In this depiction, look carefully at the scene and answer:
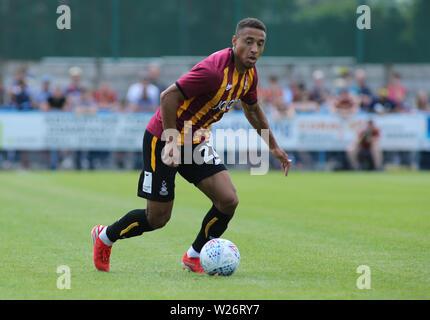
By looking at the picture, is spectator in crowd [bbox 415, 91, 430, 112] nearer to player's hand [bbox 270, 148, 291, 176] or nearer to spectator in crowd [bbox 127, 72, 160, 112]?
spectator in crowd [bbox 127, 72, 160, 112]

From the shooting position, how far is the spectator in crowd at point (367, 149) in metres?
22.6

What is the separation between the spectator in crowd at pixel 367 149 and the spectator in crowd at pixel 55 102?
849cm

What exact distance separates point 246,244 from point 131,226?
82.5 inches

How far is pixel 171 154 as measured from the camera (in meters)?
6.61

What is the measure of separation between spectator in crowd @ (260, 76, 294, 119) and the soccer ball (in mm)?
16011

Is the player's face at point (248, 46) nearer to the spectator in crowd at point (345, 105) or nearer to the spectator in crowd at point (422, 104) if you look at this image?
the spectator in crowd at point (345, 105)

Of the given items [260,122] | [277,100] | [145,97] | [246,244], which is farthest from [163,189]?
[277,100]

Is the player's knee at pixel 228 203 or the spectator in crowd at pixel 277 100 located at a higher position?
the player's knee at pixel 228 203

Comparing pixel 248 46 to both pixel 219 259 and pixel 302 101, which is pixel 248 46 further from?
pixel 302 101

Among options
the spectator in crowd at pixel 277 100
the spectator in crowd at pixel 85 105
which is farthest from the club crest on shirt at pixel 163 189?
the spectator in crowd at pixel 85 105

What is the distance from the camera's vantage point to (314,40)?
29219 mm

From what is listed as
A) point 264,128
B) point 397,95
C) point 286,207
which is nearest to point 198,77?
point 264,128

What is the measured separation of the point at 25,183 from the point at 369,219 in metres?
9.12

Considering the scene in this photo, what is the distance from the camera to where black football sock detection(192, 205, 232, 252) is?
7.25 m
